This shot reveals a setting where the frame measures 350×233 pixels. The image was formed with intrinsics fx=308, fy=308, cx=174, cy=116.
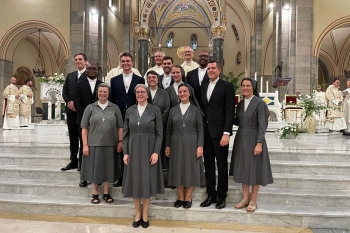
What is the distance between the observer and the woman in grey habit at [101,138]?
399 cm

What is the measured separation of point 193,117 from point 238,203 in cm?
130

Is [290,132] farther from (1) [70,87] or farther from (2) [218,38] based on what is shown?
(2) [218,38]

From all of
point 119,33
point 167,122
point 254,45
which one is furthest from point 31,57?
point 167,122

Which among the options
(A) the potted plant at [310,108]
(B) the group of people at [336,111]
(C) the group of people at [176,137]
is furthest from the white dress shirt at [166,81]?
(B) the group of people at [336,111]

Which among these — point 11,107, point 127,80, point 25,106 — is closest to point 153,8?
point 25,106

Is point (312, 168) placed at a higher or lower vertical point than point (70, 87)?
lower

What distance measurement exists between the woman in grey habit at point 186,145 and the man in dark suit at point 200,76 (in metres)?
0.31

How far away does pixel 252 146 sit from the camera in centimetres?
381

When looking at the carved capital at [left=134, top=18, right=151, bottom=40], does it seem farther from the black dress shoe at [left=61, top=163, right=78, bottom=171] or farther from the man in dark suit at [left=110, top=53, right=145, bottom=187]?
the man in dark suit at [left=110, top=53, right=145, bottom=187]

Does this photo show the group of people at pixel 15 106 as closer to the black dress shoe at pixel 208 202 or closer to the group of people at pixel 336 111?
Answer: the black dress shoe at pixel 208 202

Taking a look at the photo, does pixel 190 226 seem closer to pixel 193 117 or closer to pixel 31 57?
pixel 193 117

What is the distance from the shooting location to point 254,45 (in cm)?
2128

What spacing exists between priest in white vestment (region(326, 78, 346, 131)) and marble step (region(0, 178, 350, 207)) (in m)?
7.00

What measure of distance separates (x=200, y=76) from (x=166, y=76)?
22.3 inches
